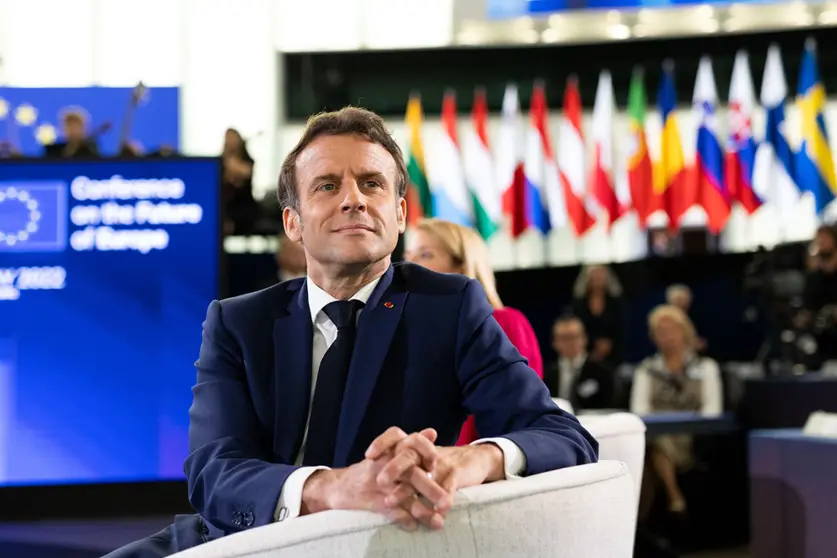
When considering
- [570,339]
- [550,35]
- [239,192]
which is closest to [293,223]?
[239,192]

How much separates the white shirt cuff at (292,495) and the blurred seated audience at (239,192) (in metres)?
2.97

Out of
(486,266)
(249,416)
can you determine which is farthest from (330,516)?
(486,266)

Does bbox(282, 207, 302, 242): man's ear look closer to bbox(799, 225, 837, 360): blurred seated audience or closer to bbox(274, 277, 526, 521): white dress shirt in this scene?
bbox(274, 277, 526, 521): white dress shirt

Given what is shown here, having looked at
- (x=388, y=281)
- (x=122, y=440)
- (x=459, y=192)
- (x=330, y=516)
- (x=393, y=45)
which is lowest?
(x=122, y=440)

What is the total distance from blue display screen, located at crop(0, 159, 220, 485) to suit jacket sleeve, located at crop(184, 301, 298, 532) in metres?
1.71

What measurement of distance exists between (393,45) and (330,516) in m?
13.2

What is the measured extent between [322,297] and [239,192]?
333 cm

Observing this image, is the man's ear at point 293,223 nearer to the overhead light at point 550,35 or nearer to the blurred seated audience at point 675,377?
the blurred seated audience at point 675,377

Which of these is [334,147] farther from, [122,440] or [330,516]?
[122,440]

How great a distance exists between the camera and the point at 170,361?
3355 millimetres

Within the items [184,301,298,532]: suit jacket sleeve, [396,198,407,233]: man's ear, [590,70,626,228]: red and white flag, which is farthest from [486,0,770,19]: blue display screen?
[184,301,298,532]: suit jacket sleeve

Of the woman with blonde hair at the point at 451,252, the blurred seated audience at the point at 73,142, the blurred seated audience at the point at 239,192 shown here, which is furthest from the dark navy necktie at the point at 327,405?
the blurred seated audience at the point at 73,142

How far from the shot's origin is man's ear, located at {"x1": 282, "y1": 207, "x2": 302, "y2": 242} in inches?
67.7

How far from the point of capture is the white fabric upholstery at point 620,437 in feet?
9.11
